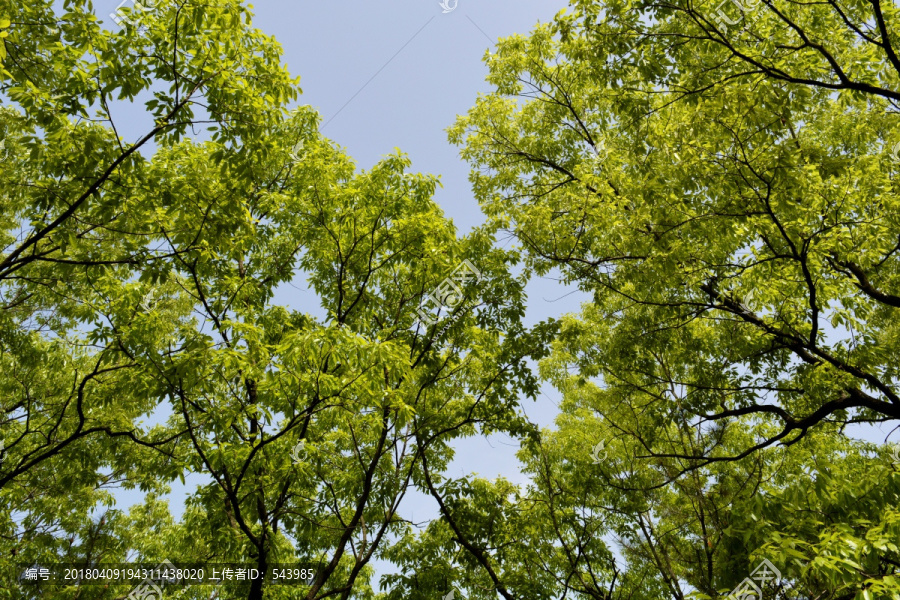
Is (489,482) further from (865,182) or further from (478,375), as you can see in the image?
(865,182)

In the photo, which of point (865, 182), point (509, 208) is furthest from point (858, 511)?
point (509, 208)

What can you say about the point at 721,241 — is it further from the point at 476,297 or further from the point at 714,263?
the point at 476,297

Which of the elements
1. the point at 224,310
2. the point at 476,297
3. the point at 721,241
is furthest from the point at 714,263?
the point at 224,310

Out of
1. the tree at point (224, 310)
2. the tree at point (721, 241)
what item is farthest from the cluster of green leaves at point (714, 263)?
the tree at point (224, 310)

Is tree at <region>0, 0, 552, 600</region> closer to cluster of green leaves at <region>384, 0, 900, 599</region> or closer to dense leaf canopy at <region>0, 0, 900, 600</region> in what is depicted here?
dense leaf canopy at <region>0, 0, 900, 600</region>

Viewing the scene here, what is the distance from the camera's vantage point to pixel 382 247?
794 centimetres

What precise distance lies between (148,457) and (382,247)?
5056 mm

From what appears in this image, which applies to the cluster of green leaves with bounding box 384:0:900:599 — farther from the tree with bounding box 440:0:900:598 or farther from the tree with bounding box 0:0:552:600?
the tree with bounding box 0:0:552:600

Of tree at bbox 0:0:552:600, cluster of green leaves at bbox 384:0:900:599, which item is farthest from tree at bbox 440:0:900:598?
tree at bbox 0:0:552:600

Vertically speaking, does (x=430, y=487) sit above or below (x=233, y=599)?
above

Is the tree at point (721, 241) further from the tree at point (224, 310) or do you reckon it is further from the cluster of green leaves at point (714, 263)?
the tree at point (224, 310)

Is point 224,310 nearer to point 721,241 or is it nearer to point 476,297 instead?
point 476,297

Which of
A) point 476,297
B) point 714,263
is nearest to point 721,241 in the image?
point 714,263

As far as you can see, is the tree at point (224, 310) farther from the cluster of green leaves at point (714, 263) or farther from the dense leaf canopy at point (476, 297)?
the cluster of green leaves at point (714, 263)
